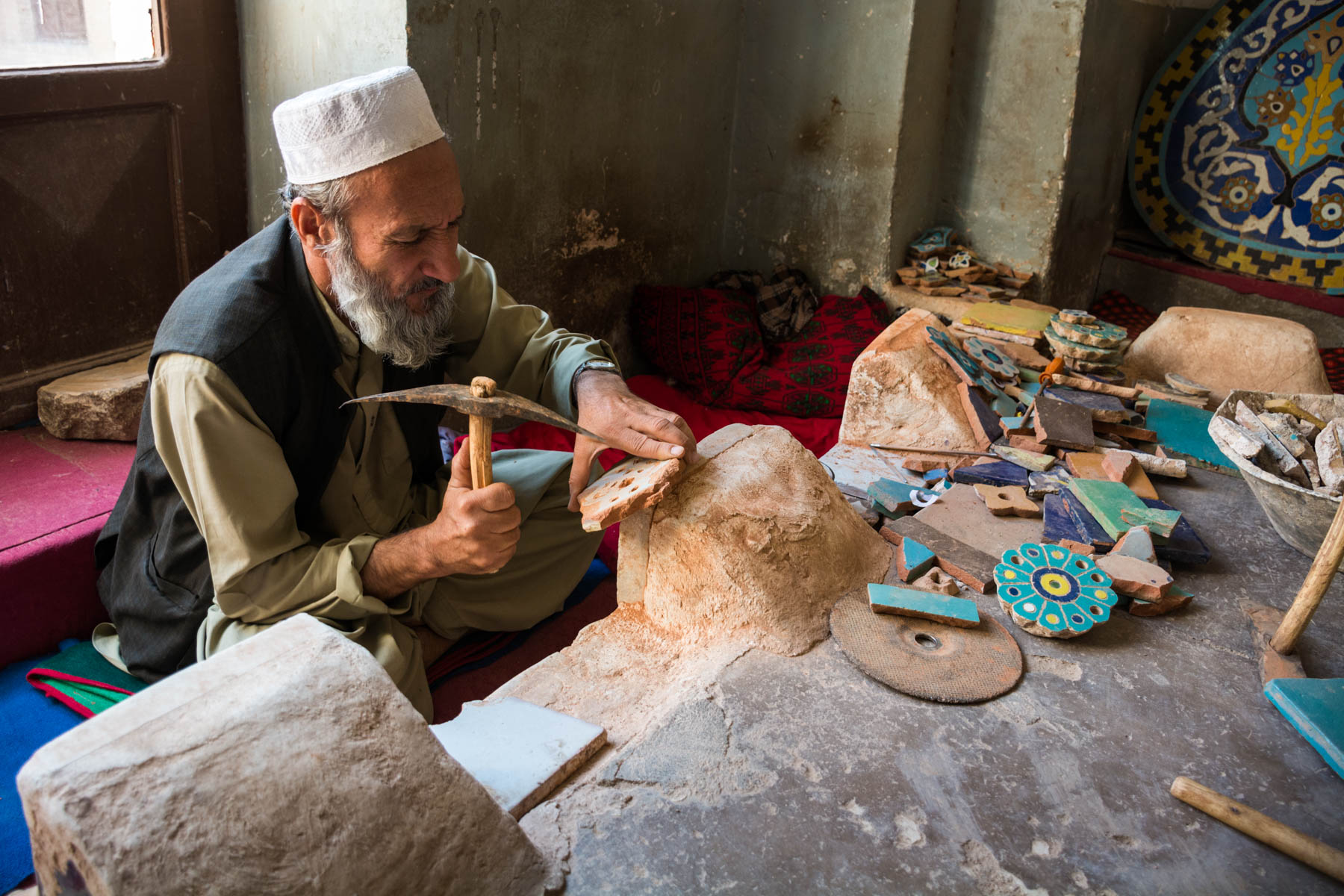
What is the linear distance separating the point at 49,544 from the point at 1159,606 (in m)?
2.85

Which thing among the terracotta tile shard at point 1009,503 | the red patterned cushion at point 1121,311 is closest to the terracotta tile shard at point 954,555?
the terracotta tile shard at point 1009,503

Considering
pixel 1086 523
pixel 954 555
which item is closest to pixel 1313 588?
pixel 1086 523

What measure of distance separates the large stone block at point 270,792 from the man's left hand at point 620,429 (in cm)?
101

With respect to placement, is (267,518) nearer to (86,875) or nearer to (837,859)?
(86,875)

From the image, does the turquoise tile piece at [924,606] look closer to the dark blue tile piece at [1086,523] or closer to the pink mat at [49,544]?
the dark blue tile piece at [1086,523]

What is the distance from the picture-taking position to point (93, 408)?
3.14 metres

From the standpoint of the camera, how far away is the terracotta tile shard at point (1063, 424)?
9.48 ft

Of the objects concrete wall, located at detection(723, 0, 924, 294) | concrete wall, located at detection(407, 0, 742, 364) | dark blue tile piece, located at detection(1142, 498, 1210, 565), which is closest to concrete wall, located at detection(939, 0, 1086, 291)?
concrete wall, located at detection(723, 0, 924, 294)

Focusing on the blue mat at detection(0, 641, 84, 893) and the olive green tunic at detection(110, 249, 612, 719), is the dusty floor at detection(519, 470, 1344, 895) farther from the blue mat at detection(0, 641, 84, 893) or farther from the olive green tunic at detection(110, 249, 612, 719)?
the blue mat at detection(0, 641, 84, 893)

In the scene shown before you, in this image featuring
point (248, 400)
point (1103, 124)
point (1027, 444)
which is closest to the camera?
point (248, 400)

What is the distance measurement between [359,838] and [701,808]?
589mm

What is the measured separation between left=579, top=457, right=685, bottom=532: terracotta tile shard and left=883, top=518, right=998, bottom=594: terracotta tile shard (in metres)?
0.66

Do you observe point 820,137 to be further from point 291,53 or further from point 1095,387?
point 291,53

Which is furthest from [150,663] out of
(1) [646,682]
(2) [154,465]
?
(1) [646,682]
